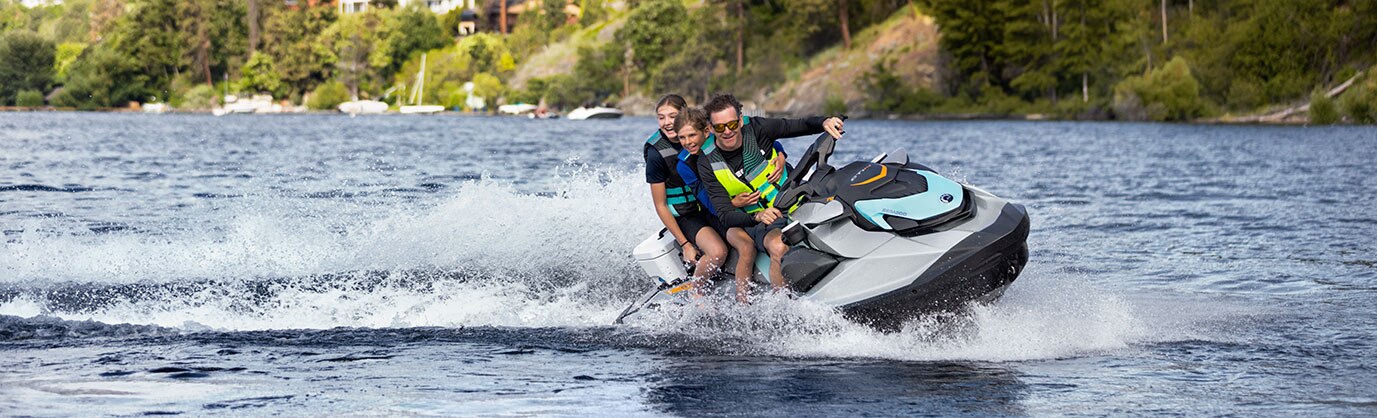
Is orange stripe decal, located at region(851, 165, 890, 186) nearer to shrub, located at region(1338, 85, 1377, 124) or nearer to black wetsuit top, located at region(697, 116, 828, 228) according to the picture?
black wetsuit top, located at region(697, 116, 828, 228)

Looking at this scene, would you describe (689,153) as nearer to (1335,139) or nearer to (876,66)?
(1335,139)

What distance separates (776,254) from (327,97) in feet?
385

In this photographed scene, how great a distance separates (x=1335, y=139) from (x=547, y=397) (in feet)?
121

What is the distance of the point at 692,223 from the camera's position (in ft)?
26.0

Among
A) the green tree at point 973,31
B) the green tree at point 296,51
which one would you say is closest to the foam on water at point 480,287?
the green tree at point 973,31

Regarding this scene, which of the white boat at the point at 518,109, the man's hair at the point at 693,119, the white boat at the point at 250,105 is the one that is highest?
the man's hair at the point at 693,119

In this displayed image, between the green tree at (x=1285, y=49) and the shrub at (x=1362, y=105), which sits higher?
the green tree at (x=1285, y=49)

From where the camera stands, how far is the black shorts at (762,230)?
7.28 metres

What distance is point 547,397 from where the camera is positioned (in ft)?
21.8

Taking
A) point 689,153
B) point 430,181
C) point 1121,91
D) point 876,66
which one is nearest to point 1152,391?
point 689,153

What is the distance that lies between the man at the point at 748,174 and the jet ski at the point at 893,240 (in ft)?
0.27

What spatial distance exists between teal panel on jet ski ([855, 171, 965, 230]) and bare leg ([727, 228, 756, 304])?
2.15 feet

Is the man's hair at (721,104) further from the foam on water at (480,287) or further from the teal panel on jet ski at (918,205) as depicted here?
the foam on water at (480,287)

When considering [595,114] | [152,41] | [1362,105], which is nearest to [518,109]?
[595,114]
